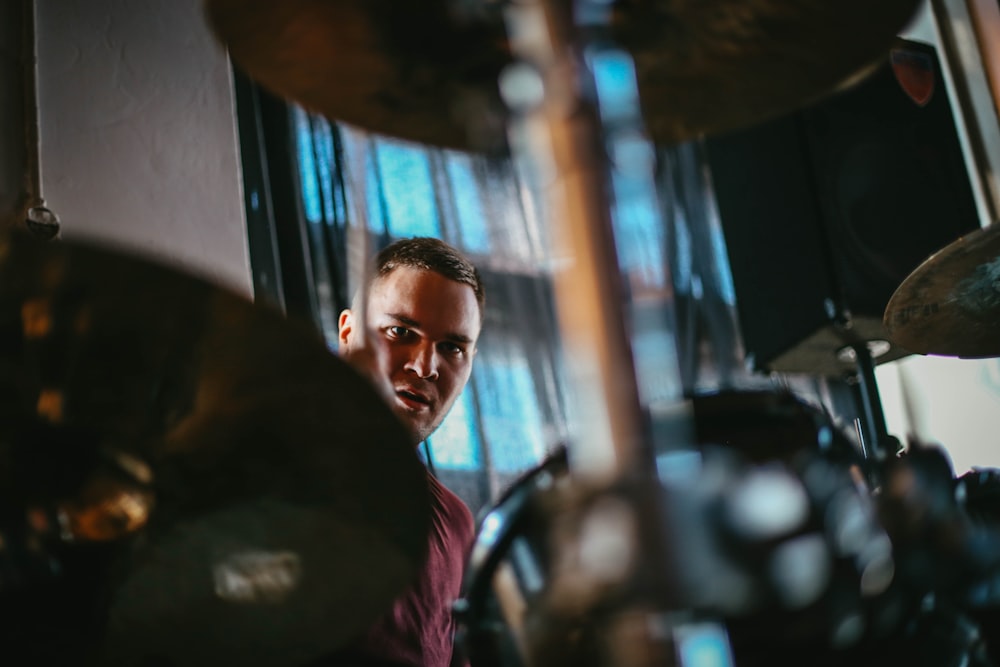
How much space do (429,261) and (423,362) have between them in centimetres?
15

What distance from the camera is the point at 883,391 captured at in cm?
258

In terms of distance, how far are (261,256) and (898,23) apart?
4.92 feet

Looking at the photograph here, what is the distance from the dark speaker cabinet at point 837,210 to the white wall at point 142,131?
1.20 meters

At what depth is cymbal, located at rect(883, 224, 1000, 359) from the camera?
1.15m

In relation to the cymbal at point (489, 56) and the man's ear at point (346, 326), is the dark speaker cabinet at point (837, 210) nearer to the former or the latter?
the man's ear at point (346, 326)

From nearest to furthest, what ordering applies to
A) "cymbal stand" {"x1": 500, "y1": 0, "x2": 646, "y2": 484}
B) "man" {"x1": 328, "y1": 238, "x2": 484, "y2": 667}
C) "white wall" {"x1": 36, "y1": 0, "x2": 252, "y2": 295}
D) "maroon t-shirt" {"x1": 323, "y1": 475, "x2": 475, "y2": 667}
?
"cymbal stand" {"x1": 500, "y1": 0, "x2": 646, "y2": 484} < "maroon t-shirt" {"x1": 323, "y1": 475, "x2": 475, "y2": 667} < "man" {"x1": 328, "y1": 238, "x2": 484, "y2": 667} < "white wall" {"x1": 36, "y1": 0, "x2": 252, "y2": 295}

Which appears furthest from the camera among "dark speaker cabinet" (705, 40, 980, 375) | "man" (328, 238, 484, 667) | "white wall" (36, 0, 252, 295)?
"dark speaker cabinet" (705, 40, 980, 375)

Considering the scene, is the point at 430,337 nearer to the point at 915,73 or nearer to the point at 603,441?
the point at 603,441

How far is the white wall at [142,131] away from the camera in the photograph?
1676 millimetres

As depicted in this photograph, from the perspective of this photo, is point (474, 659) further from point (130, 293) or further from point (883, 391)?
point (883, 391)

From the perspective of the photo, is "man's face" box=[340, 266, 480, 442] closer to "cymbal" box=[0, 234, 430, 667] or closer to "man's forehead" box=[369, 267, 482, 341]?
"man's forehead" box=[369, 267, 482, 341]

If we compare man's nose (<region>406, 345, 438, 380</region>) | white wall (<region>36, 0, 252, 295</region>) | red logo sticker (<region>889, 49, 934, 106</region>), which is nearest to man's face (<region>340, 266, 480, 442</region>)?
man's nose (<region>406, 345, 438, 380</region>)

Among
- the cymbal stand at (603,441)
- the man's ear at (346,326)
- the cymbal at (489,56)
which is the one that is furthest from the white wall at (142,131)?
the cymbal stand at (603,441)

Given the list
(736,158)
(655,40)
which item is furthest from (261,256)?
(655,40)
